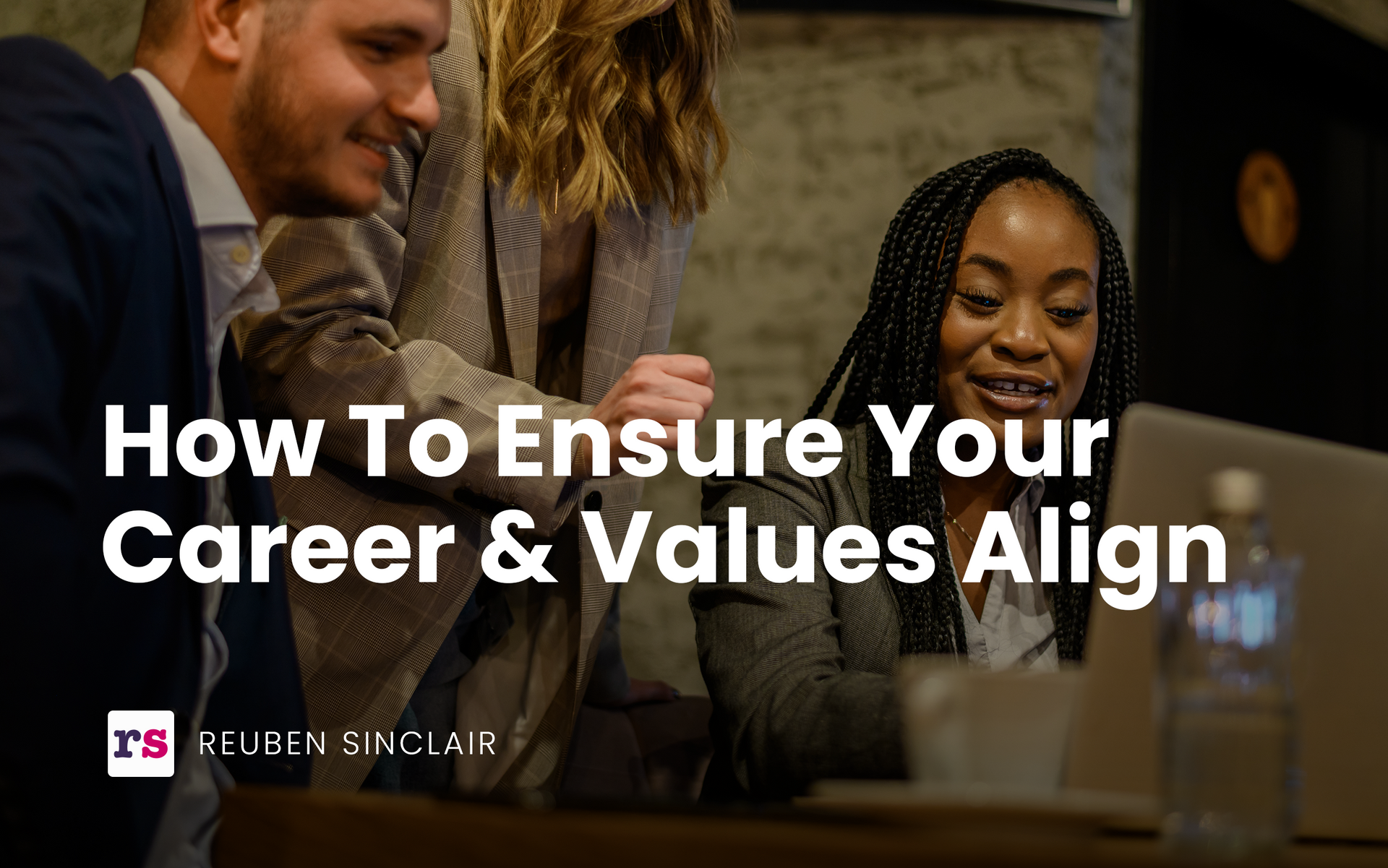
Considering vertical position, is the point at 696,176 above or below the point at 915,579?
above

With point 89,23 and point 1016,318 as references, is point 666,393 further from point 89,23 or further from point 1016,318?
point 89,23

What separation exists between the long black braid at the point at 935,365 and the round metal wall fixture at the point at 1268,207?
2.23 m

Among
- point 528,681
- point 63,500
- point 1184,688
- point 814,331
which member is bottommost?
point 528,681

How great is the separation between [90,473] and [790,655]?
2.59ft

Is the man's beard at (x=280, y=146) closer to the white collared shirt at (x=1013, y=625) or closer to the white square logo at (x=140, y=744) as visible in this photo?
the white square logo at (x=140, y=744)

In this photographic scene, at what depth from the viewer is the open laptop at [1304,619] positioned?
829 mm

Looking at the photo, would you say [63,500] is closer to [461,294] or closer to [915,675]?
[915,675]

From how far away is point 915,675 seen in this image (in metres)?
0.76

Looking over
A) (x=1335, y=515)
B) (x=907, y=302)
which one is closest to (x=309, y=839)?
(x=1335, y=515)

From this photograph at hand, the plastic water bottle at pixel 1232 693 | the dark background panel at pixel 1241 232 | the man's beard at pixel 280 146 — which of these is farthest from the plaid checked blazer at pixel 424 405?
the dark background panel at pixel 1241 232

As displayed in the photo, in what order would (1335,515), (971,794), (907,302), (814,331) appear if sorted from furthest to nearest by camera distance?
1. (814,331)
2. (907,302)
3. (1335,515)
4. (971,794)

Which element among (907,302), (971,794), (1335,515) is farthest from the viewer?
(907,302)

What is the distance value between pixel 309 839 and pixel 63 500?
A: 0.35 m

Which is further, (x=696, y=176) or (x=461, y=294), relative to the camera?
(x=696, y=176)
